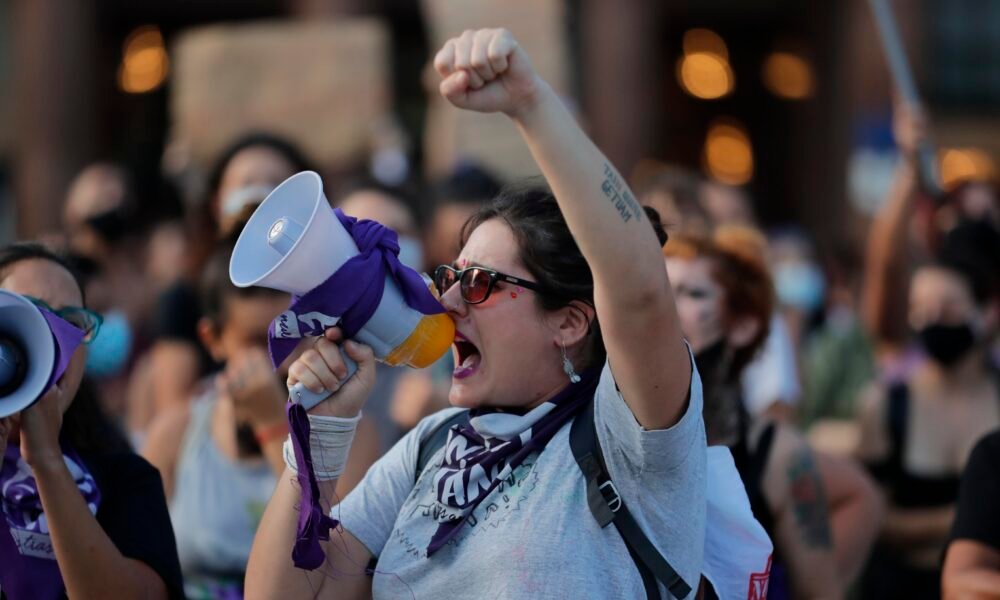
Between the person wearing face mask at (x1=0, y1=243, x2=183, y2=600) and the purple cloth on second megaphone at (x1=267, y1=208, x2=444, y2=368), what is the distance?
20.8 inches

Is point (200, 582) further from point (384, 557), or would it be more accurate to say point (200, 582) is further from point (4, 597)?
point (384, 557)

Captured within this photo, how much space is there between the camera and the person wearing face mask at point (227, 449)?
3730 mm

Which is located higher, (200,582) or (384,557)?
(384,557)

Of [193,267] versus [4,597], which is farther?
[193,267]

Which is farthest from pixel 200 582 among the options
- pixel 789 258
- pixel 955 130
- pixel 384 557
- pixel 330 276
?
pixel 955 130

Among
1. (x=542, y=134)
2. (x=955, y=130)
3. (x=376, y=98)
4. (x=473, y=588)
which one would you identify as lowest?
(x=955, y=130)

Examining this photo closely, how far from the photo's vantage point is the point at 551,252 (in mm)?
2629

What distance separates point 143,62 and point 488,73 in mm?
22253

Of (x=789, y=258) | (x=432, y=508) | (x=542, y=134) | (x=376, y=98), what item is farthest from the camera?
(x=789, y=258)

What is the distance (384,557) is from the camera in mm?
2658

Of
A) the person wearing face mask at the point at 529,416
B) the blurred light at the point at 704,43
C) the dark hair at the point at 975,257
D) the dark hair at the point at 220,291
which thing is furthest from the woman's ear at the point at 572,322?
the blurred light at the point at 704,43

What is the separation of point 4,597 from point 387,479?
32.6 inches

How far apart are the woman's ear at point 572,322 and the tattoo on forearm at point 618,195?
455 millimetres

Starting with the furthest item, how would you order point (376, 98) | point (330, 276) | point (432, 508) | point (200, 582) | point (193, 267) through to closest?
1. point (376, 98)
2. point (193, 267)
3. point (200, 582)
4. point (432, 508)
5. point (330, 276)
